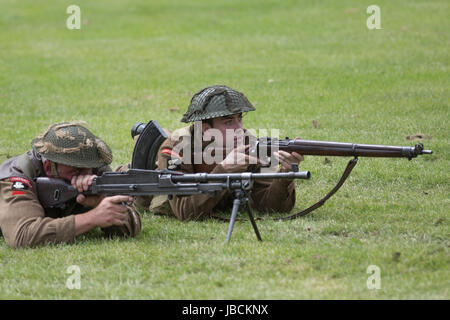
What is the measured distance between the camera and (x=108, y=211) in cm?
665

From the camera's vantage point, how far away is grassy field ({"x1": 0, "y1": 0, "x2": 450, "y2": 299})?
594cm

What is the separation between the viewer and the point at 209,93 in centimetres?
762

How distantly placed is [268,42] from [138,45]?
11.8 ft

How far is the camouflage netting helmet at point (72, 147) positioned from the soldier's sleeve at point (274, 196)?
5.91ft

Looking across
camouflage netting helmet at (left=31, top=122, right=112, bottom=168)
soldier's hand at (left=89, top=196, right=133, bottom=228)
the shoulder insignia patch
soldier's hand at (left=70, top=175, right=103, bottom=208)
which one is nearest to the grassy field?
soldier's hand at (left=89, top=196, right=133, bottom=228)

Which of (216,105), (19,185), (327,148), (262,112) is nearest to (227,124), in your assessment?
(216,105)

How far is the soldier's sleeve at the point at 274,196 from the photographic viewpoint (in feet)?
25.3

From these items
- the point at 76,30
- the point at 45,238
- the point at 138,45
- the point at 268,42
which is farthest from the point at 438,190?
the point at 76,30

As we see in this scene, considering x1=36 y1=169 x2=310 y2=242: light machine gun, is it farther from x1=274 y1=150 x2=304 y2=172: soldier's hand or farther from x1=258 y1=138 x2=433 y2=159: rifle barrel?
x1=258 y1=138 x2=433 y2=159: rifle barrel

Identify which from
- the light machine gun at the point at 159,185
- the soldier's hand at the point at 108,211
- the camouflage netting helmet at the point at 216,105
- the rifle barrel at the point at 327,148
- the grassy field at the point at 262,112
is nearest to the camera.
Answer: the grassy field at the point at 262,112

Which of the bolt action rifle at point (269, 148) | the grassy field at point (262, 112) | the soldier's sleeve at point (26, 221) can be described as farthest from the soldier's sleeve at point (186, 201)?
the soldier's sleeve at point (26, 221)

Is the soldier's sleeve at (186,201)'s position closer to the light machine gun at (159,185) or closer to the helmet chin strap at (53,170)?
the light machine gun at (159,185)
